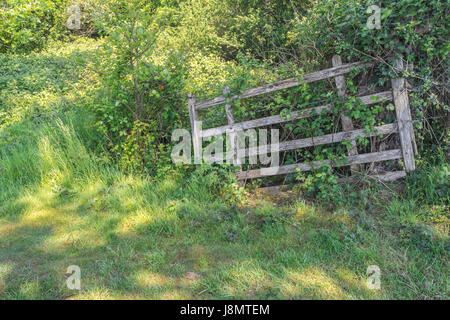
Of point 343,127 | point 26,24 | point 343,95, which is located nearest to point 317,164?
point 343,127

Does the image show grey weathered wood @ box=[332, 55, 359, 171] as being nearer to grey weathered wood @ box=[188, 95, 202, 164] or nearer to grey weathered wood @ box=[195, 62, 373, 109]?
grey weathered wood @ box=[195, 62, 373, 109]

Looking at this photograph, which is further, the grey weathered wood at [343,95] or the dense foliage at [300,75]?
the grey weathered wood at [343,95]

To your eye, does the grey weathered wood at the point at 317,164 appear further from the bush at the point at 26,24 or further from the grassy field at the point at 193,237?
the bush at the point at 26,24

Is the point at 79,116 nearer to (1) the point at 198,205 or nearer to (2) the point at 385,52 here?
(1) the point at 198,205

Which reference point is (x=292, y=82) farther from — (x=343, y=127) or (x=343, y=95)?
(x=343, y=127)

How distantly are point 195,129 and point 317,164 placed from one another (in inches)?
78.1

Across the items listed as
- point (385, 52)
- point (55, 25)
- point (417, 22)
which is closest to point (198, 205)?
point (385, 52)

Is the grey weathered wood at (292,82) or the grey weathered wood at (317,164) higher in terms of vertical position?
the grey weathered wood at (292,82)

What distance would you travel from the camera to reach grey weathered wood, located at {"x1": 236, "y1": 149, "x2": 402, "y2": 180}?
4727 millimetres

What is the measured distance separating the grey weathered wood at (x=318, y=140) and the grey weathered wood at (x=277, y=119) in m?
0.35

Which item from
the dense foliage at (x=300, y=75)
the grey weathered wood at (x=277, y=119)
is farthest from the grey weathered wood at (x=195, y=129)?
the dense foliage at (x=300, y=75)

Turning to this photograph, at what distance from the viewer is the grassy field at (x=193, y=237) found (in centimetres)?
322

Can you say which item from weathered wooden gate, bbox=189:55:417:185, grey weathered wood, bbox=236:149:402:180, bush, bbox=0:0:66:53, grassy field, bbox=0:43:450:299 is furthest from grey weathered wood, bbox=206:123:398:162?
bush, bbox=0:0:66:53

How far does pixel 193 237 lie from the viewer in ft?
13.7
